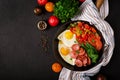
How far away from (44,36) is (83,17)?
23cm

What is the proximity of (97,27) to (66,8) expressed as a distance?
18 cm

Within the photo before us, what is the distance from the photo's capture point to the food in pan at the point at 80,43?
1727mm

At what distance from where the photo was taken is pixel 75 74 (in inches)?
71.1

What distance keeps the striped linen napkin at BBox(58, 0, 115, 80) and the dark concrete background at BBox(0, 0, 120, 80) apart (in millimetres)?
71

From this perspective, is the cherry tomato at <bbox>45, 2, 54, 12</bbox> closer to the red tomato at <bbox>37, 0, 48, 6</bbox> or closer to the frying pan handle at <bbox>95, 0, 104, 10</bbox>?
the red tomato at <bbox>37, 0, 48, 6</bbox>

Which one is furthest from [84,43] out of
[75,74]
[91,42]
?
[75,74]

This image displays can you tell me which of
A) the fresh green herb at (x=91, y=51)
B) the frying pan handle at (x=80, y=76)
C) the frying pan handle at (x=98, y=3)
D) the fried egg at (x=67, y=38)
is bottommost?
the frying pan handle at (x=80, y=76)

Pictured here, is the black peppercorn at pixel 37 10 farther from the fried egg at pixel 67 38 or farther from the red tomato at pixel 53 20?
the fried egg at pixel 67 38

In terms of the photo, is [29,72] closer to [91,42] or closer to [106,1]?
[91,42]

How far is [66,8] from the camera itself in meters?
1.70

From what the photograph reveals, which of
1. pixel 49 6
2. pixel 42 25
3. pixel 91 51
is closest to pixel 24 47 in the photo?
pixel 42 25

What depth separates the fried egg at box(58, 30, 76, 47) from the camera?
1.75 m

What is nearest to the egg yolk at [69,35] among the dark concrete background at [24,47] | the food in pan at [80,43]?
the food in pan at [80,43]

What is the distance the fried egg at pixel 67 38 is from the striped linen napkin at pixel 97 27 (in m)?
0.08
